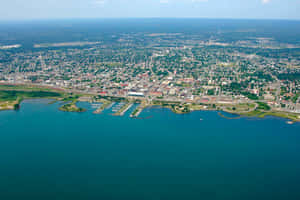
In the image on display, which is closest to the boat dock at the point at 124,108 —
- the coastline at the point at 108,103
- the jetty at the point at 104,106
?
the coastline at the point at 108,103

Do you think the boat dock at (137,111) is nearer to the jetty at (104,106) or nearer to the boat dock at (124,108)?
the boat dock at (124,108)

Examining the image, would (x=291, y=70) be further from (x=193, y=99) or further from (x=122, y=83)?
(x=122, y=83)

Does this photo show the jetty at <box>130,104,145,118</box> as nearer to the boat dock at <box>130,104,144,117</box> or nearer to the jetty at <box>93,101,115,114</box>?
the boat dock at <box>130,104,144,117</box>

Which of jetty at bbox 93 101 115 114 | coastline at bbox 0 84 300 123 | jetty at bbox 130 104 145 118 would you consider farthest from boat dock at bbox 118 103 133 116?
jetty at bbox 93 101 115 114

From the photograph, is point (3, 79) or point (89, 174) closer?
point (89, 174)

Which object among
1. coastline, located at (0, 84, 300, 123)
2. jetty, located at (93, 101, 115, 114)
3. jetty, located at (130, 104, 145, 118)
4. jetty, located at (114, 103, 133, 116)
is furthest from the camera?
jetty, located at (93, 101, 115, 114)

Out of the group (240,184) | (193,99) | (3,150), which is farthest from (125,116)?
(240,184)

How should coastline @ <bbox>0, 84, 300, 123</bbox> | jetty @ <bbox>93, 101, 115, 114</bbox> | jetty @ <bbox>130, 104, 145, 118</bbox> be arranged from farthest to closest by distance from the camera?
→ jetty @ <bbox>93, 101, 115, 114</bbox> < coastline @ <bbox>0, 84, 300, 123</bbox> < jetty @ <bbox>130, 104, 145, 118</bbox>

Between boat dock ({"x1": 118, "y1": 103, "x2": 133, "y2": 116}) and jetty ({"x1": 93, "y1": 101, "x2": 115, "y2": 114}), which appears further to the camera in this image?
jetty ({"x1": 93, "y1": 101, "x2": 115, "y2": 114})

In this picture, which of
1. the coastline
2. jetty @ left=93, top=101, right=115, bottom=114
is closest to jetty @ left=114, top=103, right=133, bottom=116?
the coastline

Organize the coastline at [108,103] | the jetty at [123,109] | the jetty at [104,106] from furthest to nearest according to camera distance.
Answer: the jetty at [104,106], the jetty at [123,109], the coastline at [108,103]

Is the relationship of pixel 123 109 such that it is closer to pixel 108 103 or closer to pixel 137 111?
pixel 137 111
